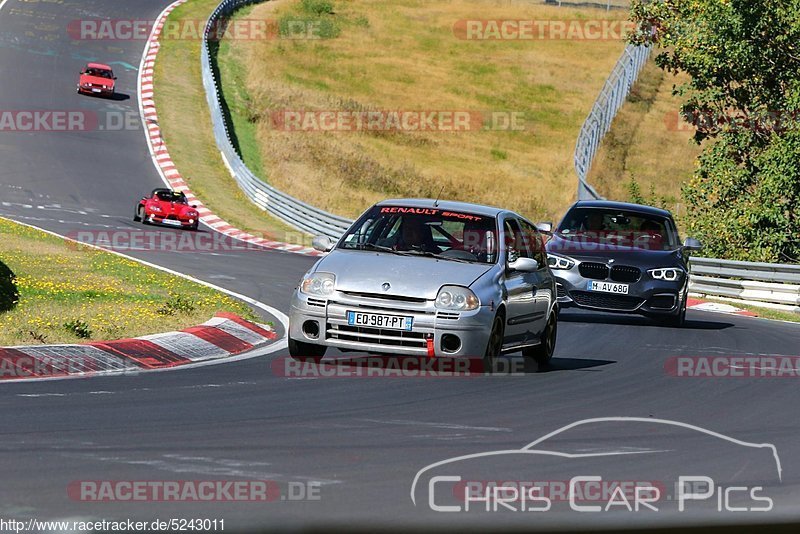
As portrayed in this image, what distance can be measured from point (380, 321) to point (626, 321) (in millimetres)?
8858

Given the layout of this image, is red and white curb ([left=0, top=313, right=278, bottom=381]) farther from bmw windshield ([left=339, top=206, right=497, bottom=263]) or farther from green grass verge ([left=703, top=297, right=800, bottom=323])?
green grass verge ([left=703, top=297, right=800, bottom=323])

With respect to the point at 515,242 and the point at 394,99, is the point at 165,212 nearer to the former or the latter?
the point at 515,242

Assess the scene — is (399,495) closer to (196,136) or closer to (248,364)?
(248,364)

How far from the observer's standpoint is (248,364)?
11.9 m

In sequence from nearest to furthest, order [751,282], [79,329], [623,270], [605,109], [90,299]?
[79,329] → [90,299] → [623,270] → [751,282] → [605,109]

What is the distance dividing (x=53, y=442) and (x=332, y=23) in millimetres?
65695

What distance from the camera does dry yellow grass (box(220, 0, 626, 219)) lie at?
156ft

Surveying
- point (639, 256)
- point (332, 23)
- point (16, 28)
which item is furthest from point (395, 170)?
point (639, 256)

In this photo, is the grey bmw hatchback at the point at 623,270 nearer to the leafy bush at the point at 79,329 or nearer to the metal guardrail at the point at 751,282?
the leafy bush at the point at 79,329

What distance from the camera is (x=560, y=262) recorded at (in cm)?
1845

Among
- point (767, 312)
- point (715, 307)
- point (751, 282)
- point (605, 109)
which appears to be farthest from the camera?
point (605, 109)

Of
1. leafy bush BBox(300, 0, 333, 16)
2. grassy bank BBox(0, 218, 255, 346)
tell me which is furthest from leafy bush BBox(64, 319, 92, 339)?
leafy bush BBox(300, 0, 333, 16)

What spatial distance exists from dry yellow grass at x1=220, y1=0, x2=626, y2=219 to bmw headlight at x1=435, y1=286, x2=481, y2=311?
30919 millimetres

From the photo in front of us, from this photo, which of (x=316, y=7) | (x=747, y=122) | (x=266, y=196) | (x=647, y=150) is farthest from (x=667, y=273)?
(x=316, y=7)
